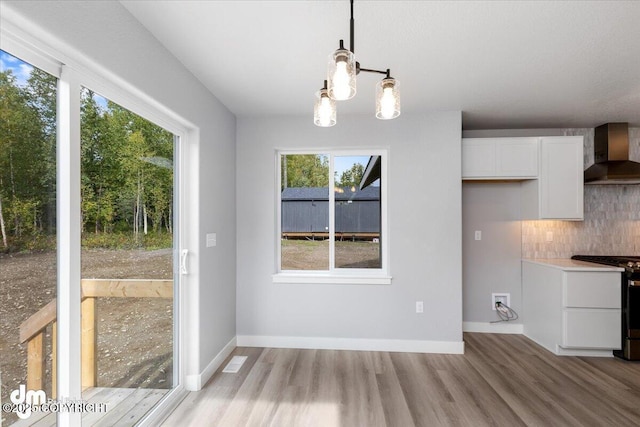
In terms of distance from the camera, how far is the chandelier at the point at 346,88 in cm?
117

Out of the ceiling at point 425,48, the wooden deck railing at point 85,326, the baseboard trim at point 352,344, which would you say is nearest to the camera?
the wooden deck railing at point 85,326

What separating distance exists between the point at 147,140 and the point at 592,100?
3895 mm

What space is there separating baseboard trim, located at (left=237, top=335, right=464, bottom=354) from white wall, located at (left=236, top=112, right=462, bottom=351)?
0.03m

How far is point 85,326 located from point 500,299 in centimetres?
404

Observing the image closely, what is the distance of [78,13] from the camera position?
1341 mm

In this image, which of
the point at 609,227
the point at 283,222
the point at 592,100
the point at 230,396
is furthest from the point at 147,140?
the point at 609,227

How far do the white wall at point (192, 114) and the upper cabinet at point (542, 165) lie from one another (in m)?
2.63

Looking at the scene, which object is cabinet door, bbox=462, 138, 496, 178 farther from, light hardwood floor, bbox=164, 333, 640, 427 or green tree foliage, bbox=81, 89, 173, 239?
green tree foliage, bbox=81, 89, 173, 239

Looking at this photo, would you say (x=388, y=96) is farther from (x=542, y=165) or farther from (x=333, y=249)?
(x=542, y=165)

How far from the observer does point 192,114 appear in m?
2.36

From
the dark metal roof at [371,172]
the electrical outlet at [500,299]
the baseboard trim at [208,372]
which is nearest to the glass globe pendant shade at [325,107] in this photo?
the dark metal roof at [371,172]

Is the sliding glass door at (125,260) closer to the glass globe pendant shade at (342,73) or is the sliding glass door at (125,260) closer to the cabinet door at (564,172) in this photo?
the glass globe pendant shade at (342,73)

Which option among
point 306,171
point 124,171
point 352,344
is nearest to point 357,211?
point 306,171

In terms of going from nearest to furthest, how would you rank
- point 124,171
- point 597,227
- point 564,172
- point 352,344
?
1. point 124,171
2. point 352,344
3. point 564,172
4. point 597,227
